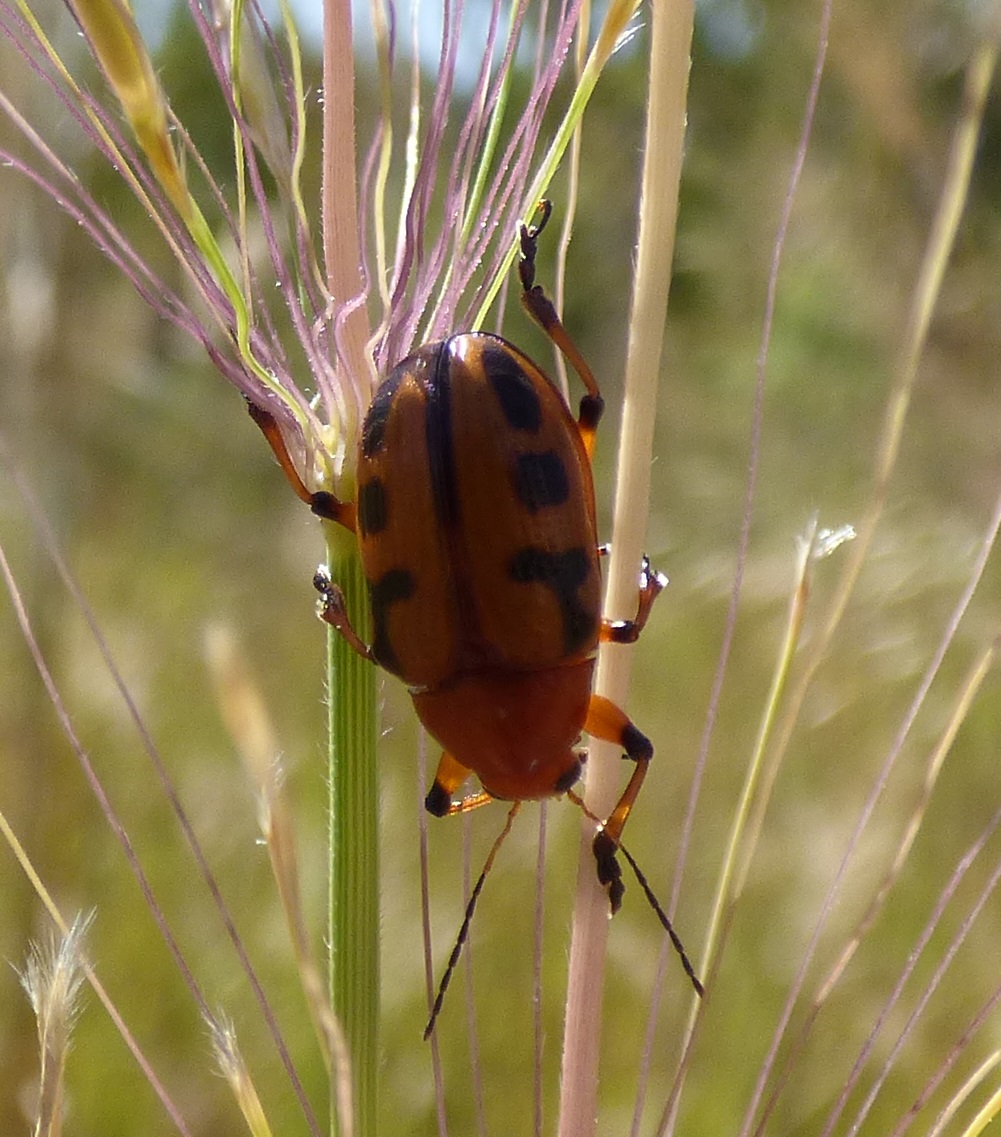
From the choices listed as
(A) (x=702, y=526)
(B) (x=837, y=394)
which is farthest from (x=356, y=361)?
(B) (x=837, y=394)

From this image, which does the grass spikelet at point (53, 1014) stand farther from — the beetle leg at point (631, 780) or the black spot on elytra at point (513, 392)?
the black spot on elytra at point (513, 392)

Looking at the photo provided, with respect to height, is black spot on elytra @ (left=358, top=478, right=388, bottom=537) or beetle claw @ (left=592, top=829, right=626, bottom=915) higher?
black spot on elytra @ (left=358, top=478, right=388, bottom=537)

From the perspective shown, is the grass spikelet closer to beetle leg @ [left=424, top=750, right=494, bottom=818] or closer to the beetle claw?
the beetle claw

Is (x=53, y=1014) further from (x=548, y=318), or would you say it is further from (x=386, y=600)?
(x=548, y=318)

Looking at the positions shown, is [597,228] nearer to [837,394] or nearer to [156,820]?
[837,394]

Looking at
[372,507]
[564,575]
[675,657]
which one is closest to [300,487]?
[372,507]

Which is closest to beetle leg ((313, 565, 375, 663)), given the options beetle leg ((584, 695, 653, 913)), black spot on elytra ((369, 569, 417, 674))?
black spot on elytra ((369, 569, 417, 674))
